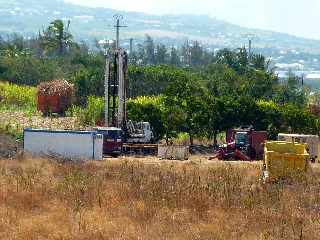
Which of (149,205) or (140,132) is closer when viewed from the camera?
(149,205)

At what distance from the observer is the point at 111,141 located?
26031mm

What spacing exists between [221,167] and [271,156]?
2.28 m

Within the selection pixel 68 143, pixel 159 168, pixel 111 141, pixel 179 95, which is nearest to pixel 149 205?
pixel 159 168

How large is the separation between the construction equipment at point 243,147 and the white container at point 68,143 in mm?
4937

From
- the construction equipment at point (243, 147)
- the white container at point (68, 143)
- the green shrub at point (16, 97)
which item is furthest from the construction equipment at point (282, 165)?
the green shrub at point (16, 97)

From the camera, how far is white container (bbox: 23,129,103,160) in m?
23.9

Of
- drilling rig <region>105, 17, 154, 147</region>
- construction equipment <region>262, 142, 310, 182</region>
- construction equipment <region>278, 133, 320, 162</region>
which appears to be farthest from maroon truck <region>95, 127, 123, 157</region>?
construction equipment <region>262, 142, 310, 182</region>

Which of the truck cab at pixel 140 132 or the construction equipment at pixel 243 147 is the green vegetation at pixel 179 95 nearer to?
the truck cab at pixel 140 132

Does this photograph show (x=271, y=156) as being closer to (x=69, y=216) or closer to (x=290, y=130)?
(x=69, y=216)

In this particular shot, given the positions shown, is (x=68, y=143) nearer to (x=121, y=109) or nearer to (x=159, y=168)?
(x=121, y=109)

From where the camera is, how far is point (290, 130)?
3184cm

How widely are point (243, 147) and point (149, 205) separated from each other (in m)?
12.8

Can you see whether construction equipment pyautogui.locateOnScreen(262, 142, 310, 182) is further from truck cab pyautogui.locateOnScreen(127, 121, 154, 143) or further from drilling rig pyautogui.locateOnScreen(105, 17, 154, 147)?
drilling rig pyautogui.locateOnScreen(105, 17, 154, 147)

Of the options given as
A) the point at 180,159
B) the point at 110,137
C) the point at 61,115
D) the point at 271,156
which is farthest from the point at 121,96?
the point at 61,115
